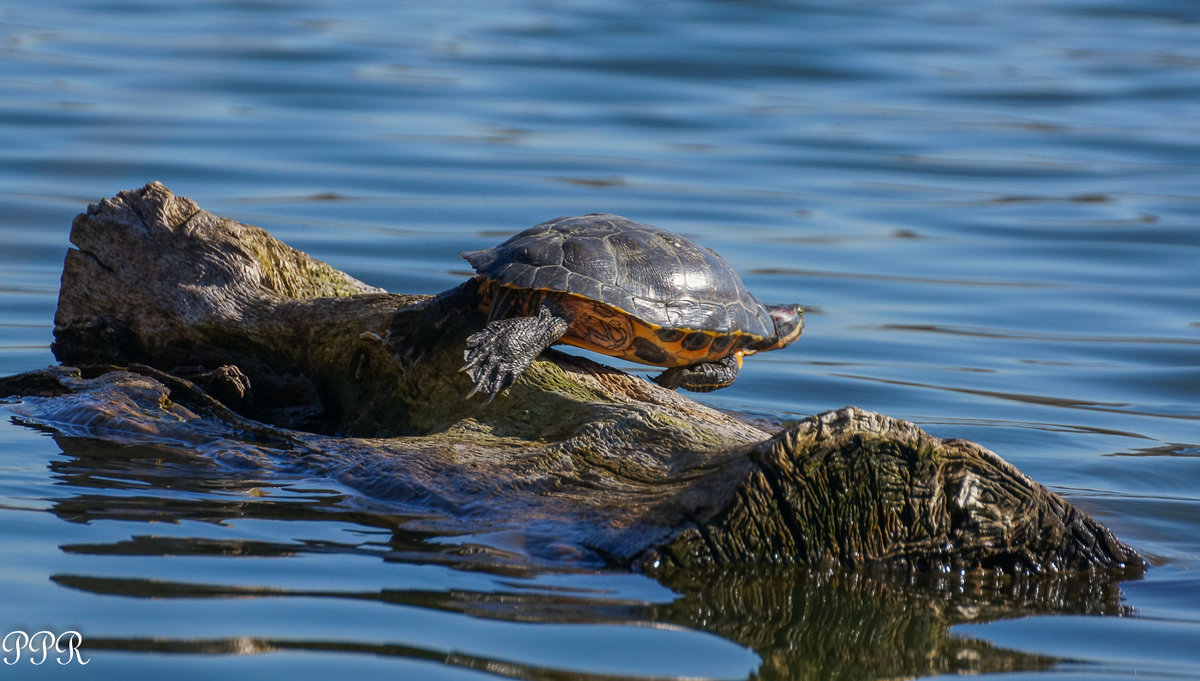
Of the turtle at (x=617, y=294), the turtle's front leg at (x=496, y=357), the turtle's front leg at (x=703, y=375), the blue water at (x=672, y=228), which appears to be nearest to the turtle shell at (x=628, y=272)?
the turtle at (x=617, y=294)

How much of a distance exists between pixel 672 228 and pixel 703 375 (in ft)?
14.6

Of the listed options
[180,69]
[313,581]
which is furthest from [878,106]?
[313,581]

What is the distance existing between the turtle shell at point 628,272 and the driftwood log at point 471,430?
233mm

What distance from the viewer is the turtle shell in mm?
4301

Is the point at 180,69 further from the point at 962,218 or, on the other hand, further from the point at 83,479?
the point at 83,479

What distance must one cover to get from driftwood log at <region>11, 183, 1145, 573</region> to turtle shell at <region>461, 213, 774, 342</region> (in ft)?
Answer: 0.77

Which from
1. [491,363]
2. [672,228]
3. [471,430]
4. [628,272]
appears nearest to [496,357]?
[491,363]

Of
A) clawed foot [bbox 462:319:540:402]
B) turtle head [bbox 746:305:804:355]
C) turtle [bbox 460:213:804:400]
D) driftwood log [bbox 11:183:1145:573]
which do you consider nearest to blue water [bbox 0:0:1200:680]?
driftwood log [bbox 11:183:1145:573]

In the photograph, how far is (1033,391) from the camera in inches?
249

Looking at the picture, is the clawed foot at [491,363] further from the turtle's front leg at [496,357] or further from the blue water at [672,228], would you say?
the blue water at [672,228]

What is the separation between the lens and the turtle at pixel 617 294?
4.28 meters

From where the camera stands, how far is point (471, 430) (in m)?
3.77

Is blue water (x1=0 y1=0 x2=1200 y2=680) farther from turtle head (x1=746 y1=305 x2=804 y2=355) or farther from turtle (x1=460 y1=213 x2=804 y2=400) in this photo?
turtle (x1=460 y1=213 x2=804 y2=400)

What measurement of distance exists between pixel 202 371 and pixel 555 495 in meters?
1.58
